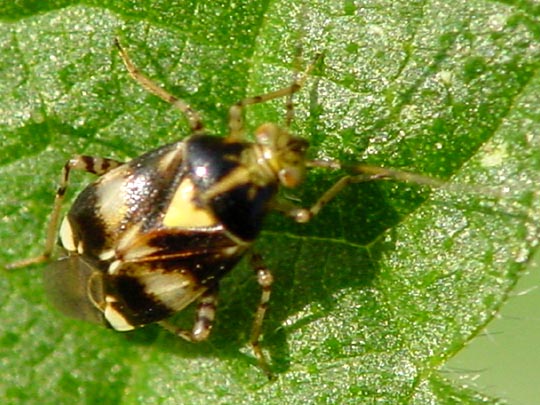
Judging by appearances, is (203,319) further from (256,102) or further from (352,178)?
(256,102)

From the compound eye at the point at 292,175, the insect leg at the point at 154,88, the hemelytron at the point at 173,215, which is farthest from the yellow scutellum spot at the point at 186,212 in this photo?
the compound eye at the point at 292,175

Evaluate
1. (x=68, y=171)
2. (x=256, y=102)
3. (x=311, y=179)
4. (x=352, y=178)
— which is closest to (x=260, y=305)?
(x=311, y=179)

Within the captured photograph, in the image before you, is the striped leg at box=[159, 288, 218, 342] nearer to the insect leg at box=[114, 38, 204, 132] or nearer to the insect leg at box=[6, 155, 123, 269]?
the insect leg at box=[6, 155, 123, 269]

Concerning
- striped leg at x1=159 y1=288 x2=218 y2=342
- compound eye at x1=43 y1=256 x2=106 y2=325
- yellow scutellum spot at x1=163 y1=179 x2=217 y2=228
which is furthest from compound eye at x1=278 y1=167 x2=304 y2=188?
compound eye at x1=43 y1=256 x2=106 y2=325

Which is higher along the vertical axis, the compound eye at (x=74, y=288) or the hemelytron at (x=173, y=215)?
the hemelytron at (x=173, y=215)

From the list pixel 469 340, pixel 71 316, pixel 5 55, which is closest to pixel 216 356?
pixel 71 316

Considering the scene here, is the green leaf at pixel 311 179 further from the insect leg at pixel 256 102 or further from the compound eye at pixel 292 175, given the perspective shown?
the compound eye at pixel 292 175
